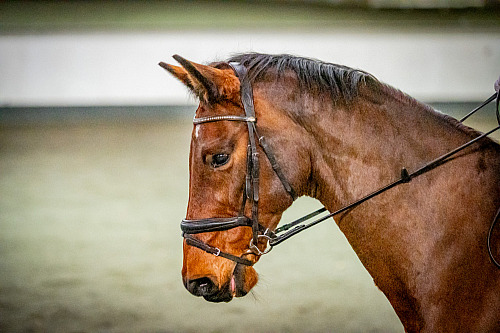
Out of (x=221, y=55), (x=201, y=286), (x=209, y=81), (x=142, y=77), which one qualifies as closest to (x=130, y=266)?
(x=201, y=286)

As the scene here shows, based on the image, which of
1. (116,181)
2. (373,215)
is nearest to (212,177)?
(373,215)

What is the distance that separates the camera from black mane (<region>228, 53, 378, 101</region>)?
4.74 feet

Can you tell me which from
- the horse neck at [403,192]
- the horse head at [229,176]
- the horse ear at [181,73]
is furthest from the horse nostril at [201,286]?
the horse ear at [181,73]

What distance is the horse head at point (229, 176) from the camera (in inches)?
55.2

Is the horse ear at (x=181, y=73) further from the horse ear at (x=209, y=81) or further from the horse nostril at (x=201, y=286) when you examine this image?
the horse nostril at (x=201, y=286)

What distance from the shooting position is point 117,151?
7.99 meters

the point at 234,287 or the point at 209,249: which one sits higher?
the point at 209,249

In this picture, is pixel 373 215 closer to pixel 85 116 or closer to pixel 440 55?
pixel 440 55

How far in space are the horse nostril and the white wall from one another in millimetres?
6080

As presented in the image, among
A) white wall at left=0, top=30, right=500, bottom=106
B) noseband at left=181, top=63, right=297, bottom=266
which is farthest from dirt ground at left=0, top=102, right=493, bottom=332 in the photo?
white wall at left=0, top=30, right=500, bottom=106

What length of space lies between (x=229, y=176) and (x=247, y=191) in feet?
0.22

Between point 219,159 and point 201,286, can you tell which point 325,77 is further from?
point 201,286

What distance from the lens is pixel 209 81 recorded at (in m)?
1.36

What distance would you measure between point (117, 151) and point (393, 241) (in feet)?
23.1
